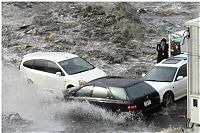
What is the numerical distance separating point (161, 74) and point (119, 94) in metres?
2.33

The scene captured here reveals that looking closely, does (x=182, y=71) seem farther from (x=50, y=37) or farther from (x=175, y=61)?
(x=50, y=37)

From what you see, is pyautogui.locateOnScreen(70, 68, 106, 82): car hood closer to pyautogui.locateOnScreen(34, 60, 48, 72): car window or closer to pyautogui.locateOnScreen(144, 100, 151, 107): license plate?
pyautogui.locateOnScreen(34, 60, 48, 72): car window

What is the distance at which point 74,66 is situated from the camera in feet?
60.0

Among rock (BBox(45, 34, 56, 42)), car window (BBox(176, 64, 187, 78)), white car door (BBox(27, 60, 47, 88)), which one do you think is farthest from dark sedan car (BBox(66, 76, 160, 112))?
rock (BBox(45, 34, 56, 42))

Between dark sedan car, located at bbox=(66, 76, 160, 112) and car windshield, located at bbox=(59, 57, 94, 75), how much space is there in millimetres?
1648

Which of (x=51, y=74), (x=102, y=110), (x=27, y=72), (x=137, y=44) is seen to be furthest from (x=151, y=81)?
(x=137, y=44)

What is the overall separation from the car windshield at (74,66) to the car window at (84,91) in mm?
1594

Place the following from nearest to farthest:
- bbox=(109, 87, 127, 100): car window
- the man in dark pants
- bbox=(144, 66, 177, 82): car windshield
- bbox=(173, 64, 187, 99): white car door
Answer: bbox=(109, 87, 127, 100): car window
bbox=(173, 64, 187, 99): white car door
bbox=(144, 66, 177, 82): car windshield
the man in dark pants

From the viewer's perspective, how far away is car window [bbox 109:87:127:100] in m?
15.3

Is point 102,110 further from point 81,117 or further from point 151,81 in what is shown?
point 151,81

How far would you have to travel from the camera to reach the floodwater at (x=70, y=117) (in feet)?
49.0

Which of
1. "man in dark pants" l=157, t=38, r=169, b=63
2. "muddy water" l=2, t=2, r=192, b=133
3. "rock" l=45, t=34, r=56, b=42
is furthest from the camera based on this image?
"rock" l=45, t=34, r=56, b=42

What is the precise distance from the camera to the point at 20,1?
2944cm

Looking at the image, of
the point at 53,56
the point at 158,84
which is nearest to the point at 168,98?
the point at 158,84
